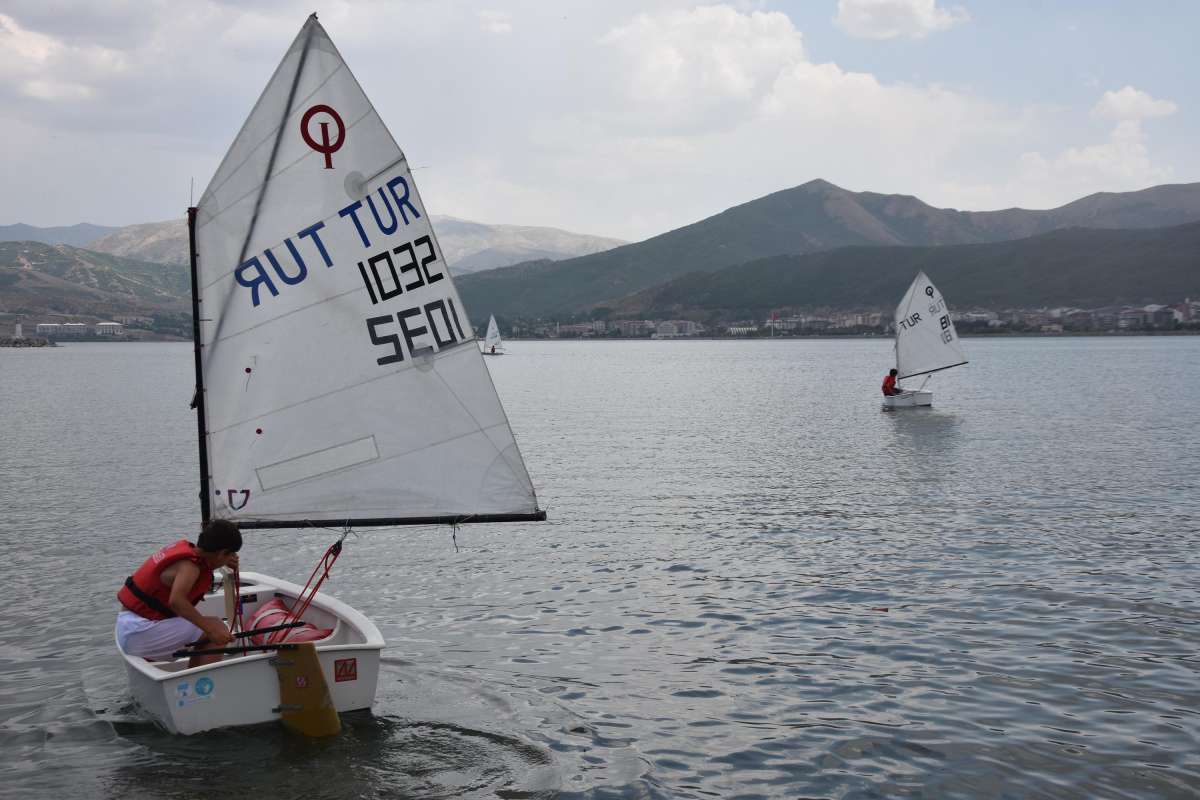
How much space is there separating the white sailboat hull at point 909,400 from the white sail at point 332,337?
5349cm

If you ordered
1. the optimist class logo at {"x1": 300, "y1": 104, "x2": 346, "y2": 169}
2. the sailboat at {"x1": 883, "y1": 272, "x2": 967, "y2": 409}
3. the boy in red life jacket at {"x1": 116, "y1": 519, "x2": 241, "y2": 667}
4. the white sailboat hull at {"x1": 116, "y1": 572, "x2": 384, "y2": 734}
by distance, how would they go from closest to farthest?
the boy in red life jacket at {"x1": 116, "y1": 519, "x2": 241, "y2": 667}, the white sailboat hull at {"x1": 116, "y1": 572, "x2": 384, "y2": 734}, the optimist class logo at {"x1": 300, "y1": 104, "x2": 346, "y2": 169}, the sailboat at {"x1": 883, "y1": 272, "x2": 967, "y2": 409}

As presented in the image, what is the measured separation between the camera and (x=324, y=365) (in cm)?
1338

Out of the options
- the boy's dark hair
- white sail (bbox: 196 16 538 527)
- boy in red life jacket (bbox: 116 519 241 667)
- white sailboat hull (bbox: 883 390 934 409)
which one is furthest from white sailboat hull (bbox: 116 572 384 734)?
white sailboat hull (bbox: 883 390 934 409)

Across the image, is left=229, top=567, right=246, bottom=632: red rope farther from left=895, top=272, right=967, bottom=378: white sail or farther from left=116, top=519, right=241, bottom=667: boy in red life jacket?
left=895, top=272, right=967, bottom=378: white sail

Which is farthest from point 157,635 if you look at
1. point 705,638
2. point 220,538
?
point 705,638

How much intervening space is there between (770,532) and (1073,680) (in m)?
11.8

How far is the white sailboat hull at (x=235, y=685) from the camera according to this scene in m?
12.2

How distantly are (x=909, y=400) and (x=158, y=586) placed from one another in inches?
2212

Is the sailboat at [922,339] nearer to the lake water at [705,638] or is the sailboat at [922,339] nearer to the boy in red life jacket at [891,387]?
the boy in red life jacket at [891,387]

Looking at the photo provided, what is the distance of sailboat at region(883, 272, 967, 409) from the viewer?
6384 cm

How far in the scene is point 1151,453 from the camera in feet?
138

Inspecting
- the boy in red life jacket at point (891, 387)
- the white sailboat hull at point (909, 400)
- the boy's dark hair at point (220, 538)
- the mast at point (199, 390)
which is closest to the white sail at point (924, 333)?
the boy in red life jacket at point (891, 387)

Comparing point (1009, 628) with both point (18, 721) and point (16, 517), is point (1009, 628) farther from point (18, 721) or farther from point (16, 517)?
point (16, 517)

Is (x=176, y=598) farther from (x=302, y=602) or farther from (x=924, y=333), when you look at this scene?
(x=924, y=333)
